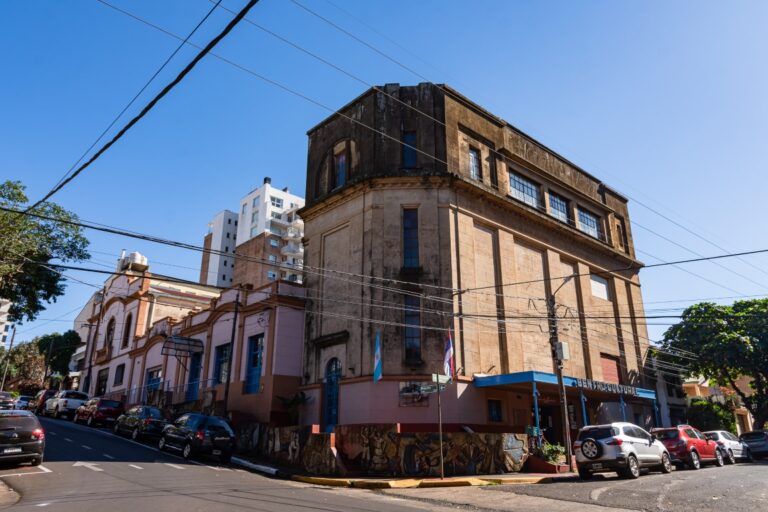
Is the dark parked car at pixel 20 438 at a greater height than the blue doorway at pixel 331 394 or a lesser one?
lesser

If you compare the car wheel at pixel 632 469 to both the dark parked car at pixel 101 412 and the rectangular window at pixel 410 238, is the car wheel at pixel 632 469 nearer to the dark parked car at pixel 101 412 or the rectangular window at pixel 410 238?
the rectangular window at pixel 410 238

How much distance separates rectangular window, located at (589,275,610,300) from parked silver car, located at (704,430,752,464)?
1177cm

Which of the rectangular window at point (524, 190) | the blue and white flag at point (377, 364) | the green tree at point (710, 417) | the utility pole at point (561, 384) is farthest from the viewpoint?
the green tree at point (710, 417)

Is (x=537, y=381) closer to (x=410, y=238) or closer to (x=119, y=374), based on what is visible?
(x=410, y=238)

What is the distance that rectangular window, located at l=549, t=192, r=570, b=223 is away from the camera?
109 ft

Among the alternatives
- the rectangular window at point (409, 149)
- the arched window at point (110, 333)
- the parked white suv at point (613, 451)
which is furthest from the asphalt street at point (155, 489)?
the arched window at point (110, 333)

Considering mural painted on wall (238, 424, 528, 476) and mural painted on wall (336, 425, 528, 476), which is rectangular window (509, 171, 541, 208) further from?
mural painted on wall (336, 425, 528, 476)

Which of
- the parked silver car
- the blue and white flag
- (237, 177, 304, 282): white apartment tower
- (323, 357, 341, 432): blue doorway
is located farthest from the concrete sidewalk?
(237, 177, 304, 282): white apartment tower

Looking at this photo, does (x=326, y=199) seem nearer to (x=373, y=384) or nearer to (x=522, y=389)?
(x=373, y=384)

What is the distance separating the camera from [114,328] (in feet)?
162

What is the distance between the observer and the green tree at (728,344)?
3416 centimetres

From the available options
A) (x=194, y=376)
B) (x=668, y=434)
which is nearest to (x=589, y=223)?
(x=668, y=434)

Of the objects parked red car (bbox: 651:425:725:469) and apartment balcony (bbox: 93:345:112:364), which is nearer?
parked red car (bbox: 651:425:725:469)

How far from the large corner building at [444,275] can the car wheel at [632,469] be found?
4.34 m
